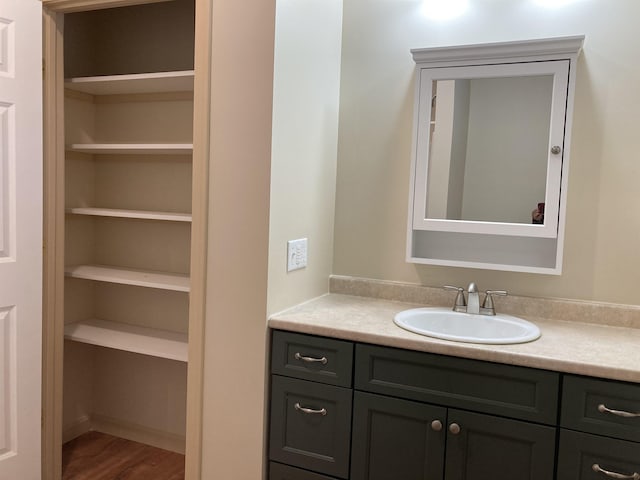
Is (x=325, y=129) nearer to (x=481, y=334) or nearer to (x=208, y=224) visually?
(x=208, y=224)

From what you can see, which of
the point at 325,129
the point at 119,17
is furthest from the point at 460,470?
the point at 119,17

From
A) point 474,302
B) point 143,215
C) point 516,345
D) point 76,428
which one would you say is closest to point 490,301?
point 474,302

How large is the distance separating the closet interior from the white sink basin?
114cm

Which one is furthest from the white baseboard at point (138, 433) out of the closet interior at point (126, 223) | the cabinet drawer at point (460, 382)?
the cabinet drawer at point (460, 382)

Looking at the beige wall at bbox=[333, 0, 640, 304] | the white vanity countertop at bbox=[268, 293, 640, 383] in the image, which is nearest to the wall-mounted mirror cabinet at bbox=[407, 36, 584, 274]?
the beige wall at bbox=[333, 0, 640, 304]

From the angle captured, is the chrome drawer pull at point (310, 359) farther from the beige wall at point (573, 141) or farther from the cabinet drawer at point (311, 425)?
the beige wall at point (573, 141)

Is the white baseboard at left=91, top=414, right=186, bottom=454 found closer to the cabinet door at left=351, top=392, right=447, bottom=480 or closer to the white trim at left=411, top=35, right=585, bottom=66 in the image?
the cabinet door at left=351, top=392, right=447, bottom=480

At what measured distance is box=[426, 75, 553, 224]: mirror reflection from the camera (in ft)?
6.97

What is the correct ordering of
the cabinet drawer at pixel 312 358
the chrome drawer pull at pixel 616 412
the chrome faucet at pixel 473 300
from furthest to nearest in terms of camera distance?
the chrome faucet at pixel 473 300, the cabinet drawer at pixel 312 358, the chrome drawer pull at pixel 616 412

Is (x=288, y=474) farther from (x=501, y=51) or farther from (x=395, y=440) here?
(x=501, y=51)

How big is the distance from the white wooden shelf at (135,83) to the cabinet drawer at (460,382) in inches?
56.0

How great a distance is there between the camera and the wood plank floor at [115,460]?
263 centimetres

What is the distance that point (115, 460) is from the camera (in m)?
2.76

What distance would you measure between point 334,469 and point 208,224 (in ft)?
3.32
